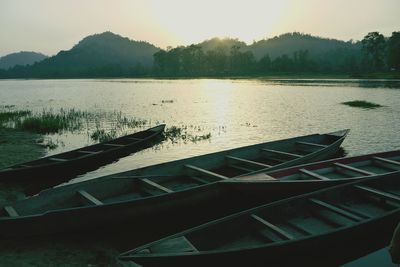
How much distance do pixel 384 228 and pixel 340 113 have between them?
99.1 feet

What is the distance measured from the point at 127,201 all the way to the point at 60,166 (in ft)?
21.1

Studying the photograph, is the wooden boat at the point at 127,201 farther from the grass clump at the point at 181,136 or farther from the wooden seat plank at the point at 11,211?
the grass clump at the point at 181,136

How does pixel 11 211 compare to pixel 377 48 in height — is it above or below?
below

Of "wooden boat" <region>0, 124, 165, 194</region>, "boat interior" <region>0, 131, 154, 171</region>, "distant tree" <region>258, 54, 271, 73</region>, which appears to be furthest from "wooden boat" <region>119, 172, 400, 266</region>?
"distant tree" <region>258, 54, 271, 73</region>

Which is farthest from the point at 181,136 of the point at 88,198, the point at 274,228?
the point at 274,228

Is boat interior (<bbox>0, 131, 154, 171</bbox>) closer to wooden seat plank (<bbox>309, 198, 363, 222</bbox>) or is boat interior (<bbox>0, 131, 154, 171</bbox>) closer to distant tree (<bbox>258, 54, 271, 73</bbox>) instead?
wooden seat plank (<bbox>309, 198, 363, 222</bbox>)

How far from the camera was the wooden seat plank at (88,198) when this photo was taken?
31.2 feet

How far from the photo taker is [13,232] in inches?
334

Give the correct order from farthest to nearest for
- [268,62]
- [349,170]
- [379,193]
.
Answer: [268,62] < [349,170] < [379,193]

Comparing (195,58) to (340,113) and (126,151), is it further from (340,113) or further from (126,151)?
(126,151)

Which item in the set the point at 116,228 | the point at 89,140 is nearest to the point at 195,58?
the point at 89,140

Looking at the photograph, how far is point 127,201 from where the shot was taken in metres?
9.28

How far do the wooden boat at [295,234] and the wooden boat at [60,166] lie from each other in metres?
8.69

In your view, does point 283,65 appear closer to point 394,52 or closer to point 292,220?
point 394,52
